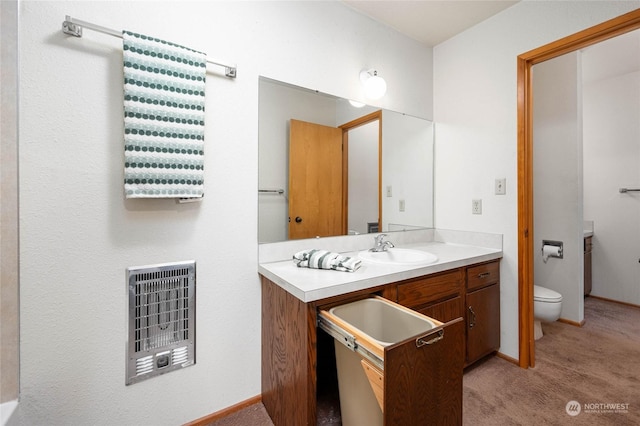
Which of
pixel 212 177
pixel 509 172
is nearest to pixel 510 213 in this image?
pixel 509 172

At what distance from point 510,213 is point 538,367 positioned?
1.03m

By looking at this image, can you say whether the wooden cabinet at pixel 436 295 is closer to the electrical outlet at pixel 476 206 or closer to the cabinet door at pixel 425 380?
the cabinet door at pixel 425 380

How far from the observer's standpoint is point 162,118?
1.24 meters

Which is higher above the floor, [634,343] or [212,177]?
[212,177]

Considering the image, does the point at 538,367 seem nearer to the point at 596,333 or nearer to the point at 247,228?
the point at 596,333

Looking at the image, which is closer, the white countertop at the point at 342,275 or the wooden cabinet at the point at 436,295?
→ the white countertop at the point at 342,275

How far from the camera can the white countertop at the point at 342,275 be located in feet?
3.85

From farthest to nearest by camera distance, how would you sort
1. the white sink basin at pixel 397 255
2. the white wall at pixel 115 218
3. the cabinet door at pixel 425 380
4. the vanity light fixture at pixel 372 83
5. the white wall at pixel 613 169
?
the white wall at pixel 613 169 → the vanity light fixture at pixel 372 83 → the white sink basin at pixel 397 255 → the white wall at pixel 115 218 → the cabinet door at pixel 425 380

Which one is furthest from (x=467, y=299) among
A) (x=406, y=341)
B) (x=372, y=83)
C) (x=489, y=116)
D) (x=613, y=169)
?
(x=613, y=169)

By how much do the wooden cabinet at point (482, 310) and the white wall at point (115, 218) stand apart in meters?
1.31

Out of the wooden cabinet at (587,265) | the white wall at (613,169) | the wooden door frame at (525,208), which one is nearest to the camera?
the wooden door frame at (525,208)

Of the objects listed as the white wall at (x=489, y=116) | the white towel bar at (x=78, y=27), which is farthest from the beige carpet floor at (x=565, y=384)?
the white towel bar at (x=78, y=27)

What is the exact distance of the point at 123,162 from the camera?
1236mm

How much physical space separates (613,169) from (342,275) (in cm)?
354
